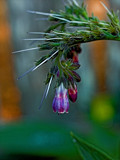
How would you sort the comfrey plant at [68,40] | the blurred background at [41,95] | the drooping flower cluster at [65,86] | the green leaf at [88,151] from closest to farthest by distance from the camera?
the comfrey plant at [68,40] < the drooping flower cluster at [65,86] < the green leaf at [88,151] < the blurred background at [41,95]

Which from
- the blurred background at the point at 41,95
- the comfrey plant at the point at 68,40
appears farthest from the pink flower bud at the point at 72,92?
the blurred background at the point at 41,95

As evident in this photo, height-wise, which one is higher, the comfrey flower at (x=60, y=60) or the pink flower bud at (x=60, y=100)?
the comfrey flower at (x=60, y=60)

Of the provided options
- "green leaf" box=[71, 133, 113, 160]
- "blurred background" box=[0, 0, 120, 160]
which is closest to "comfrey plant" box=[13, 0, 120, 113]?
"green leaf" box=[71, 133, 113, 160]

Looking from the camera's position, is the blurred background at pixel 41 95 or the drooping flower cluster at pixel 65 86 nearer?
the drooping flower cluster at pixel 65 86


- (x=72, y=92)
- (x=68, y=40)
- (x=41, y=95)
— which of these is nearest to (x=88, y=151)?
(x=72, y=92)

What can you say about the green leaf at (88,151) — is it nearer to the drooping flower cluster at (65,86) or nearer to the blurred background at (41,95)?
the drooping flower cluster at (65,86)

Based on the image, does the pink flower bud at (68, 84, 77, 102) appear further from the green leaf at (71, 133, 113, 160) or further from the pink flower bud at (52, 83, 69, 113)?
the green leaf at (71, 133, 113, 160)

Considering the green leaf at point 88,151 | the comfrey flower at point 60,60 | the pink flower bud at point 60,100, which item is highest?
the comfrey flower at point 60,60

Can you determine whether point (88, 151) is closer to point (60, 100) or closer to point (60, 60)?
point (60, 100)
